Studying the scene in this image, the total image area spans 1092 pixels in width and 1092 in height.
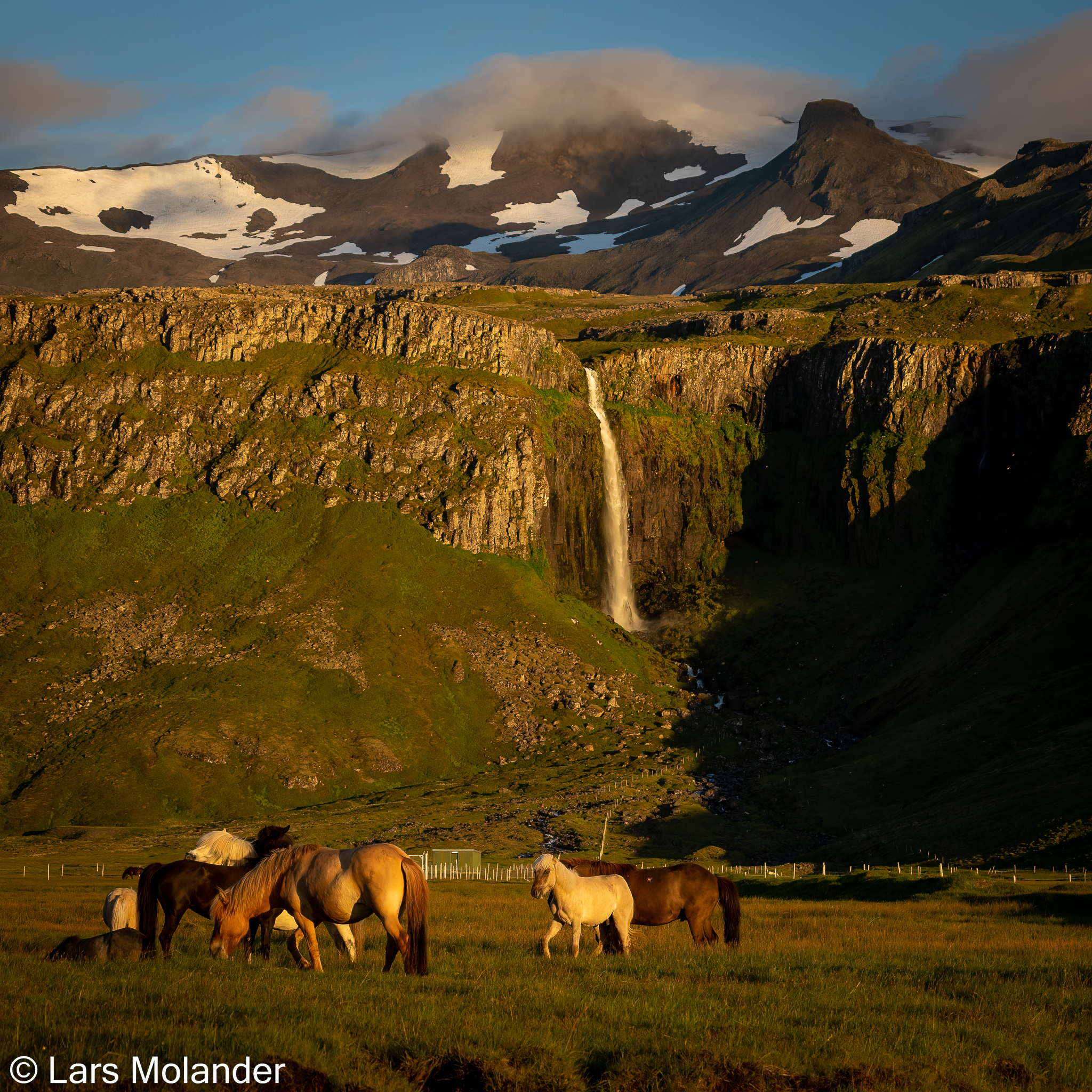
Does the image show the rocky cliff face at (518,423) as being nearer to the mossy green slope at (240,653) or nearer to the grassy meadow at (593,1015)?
the mossy green slope at (240,653)

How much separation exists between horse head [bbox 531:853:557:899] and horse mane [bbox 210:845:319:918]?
4.98 metres

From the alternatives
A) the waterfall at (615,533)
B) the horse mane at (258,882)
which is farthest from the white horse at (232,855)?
the waterfall at (615,533)

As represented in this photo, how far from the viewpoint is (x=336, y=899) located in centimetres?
2286

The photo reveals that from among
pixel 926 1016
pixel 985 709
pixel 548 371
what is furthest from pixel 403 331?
pixel 926 1016

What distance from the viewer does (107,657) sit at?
126m

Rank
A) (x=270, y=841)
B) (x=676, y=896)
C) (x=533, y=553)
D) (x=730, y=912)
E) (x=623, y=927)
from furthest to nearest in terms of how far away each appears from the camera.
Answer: (x=533, y=553)
(x=730, y=912)
(x=676, y=896)
(x=270, y=841)
(x=623, y=927)

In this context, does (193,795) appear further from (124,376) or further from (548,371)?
(548,371)

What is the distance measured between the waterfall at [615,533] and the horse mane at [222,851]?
138 metres

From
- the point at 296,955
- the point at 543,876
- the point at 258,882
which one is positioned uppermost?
the point at 258,882

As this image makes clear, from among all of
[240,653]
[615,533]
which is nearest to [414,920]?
[240,653]

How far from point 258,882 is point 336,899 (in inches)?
88.1

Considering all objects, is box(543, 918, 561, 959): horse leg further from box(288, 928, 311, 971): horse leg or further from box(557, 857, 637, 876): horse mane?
box(288, 928, 311, 971): horse leg

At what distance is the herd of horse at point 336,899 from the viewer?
22781 millimetres

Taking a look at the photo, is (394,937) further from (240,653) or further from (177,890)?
(240,653)
